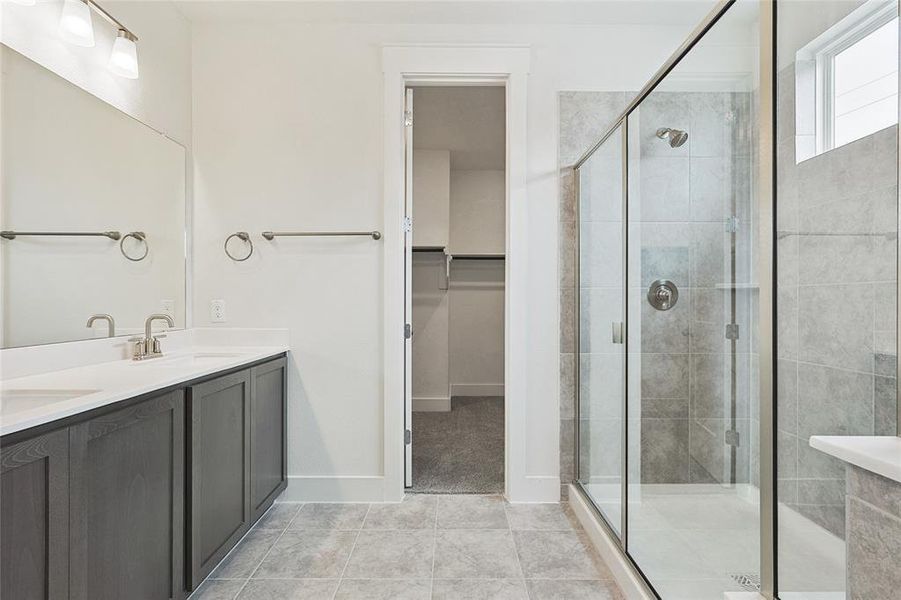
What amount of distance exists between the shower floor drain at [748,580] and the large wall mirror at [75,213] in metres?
2.34

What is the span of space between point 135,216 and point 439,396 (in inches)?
118

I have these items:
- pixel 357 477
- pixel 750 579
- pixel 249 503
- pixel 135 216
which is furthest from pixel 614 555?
pixel 135 216

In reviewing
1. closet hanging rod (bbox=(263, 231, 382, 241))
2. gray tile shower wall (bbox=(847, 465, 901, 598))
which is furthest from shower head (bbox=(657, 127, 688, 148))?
closet hanging rod (bbox=(263, 231, 382, 241))

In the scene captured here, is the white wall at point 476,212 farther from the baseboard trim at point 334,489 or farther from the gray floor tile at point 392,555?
the gray floor tile at point 392,555

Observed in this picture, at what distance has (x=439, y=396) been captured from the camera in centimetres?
434

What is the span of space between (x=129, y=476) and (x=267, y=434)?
947 mm

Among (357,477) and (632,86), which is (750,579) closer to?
(357,477)

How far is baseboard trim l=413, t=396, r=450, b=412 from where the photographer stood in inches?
170

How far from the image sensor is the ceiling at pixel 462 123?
10.4ft

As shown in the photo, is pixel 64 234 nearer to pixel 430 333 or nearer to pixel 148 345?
pixel 148 345

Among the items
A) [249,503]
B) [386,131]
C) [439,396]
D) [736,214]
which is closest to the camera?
[736,214]

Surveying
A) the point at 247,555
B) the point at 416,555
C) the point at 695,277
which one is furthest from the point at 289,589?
Answer: the point at 695,277

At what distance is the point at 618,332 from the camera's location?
195 centimetres

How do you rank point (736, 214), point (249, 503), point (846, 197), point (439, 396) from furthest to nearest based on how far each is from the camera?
point (439, 396) → point (249, 503) → point (736, 214) → point (846, 197)
